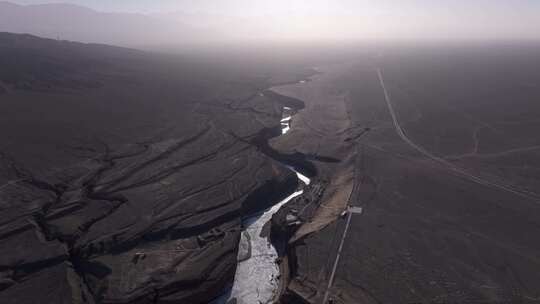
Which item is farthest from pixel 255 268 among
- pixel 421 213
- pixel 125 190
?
pixel 421 213

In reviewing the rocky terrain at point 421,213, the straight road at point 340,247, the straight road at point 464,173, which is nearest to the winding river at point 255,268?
the rocky terrain at point 421,213

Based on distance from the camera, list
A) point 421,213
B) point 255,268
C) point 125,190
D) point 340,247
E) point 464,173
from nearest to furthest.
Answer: point 255,268 → point 340,247 → point 421,213 → point 125,190 → point 464,173

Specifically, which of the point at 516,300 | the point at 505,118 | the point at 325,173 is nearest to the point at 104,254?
the point at 325,173

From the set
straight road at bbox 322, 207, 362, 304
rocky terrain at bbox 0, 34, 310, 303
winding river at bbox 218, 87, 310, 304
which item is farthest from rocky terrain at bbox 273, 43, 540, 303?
rocky terrain at bbox 0, 34, 310, 303

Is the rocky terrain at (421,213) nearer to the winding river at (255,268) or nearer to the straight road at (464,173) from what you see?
the straight road at (464,173)

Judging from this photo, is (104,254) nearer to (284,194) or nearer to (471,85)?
(284,194)

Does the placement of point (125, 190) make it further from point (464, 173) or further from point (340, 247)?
point (464, 173)

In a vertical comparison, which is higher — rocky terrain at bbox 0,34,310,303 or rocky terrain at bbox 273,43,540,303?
rocky terrain at bbox 0,34,310,303

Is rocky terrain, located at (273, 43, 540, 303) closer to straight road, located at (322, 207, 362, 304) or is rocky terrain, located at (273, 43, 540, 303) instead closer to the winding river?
straight road, located at (322, 207, 362, 304)

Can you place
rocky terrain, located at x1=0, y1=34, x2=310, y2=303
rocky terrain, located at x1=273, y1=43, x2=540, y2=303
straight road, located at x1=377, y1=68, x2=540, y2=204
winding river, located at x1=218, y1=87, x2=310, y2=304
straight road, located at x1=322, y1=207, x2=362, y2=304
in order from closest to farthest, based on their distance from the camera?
straight road, located at x1=322, y1=207, x2=362, y2=304 → rocky terrain, located at x1=0, y1=34, x2=310, y2=303 → rocky terrain, located at x1=273, y1=43, x2=540, y2=303 → winding river, located at x1=218, y1=87, x2=310, y2=304 → straight road, located at x1=377, y1=68, x2=540, y2=204

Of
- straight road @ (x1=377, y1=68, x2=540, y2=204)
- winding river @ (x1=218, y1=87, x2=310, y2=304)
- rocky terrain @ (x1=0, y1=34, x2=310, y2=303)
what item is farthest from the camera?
straight road @ (x1=377, y1=68, x2=540, y2=204)

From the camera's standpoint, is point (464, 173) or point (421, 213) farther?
point (464, 173)
